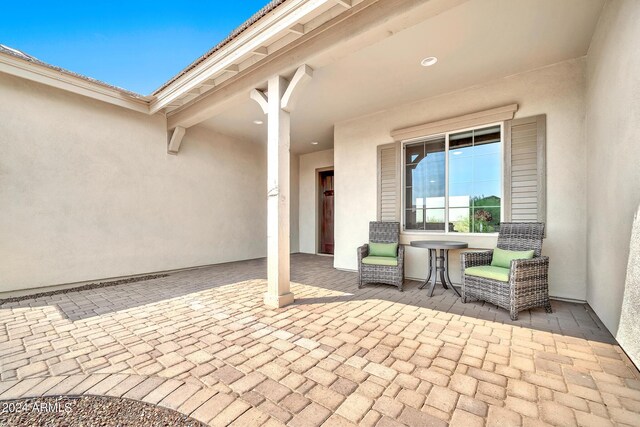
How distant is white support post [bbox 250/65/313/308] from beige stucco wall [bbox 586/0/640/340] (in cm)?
288

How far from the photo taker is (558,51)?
3266 millimetres

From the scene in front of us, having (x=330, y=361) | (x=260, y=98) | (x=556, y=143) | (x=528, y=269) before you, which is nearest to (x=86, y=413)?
(x=330, y=361)

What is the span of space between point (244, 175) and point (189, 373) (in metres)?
5.80

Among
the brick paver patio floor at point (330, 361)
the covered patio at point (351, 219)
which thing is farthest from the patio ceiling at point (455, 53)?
the brick paver patio floor at point (330, 361)

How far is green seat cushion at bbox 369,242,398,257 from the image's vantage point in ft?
14.2

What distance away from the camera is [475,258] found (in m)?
3.48

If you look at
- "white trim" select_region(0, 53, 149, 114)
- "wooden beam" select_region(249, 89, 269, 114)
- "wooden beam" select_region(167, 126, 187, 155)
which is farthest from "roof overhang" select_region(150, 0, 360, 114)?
"wooden beam" select_region(167, 126, 187, 155)

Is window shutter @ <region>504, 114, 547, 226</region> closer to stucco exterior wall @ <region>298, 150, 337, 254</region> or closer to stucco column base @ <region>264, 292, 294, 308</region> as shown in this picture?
stucco column base @ <region>264, 292, 294, 308</region>

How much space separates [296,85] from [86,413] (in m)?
3.36

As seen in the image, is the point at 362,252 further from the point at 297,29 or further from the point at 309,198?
the point at 309,198

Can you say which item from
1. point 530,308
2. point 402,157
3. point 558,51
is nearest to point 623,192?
point 530,308

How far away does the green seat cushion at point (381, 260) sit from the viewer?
13.2 ft

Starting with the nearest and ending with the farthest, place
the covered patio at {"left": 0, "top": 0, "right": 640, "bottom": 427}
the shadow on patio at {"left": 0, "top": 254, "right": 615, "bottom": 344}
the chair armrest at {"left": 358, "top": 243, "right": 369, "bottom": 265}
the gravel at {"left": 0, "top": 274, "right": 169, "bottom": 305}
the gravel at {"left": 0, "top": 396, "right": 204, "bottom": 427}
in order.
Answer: the gravel at {"left": 0, "top": 396, "right": 204, "bottom": 427} → the covered patio at {"left": 0, "top": 0, "right": 640, "bottom": 427} → the shadow on patio at {"left": 0, "top": 254, "right": 615, "bottom": 344} → the gravel at {"left": 0, "top": 274, "right": 169, "bottom": 305} → the chair armrest at {"left": 358, "top": 243, "right": 369, "bottom": 265}

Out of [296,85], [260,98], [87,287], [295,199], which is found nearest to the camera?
[296,85]
